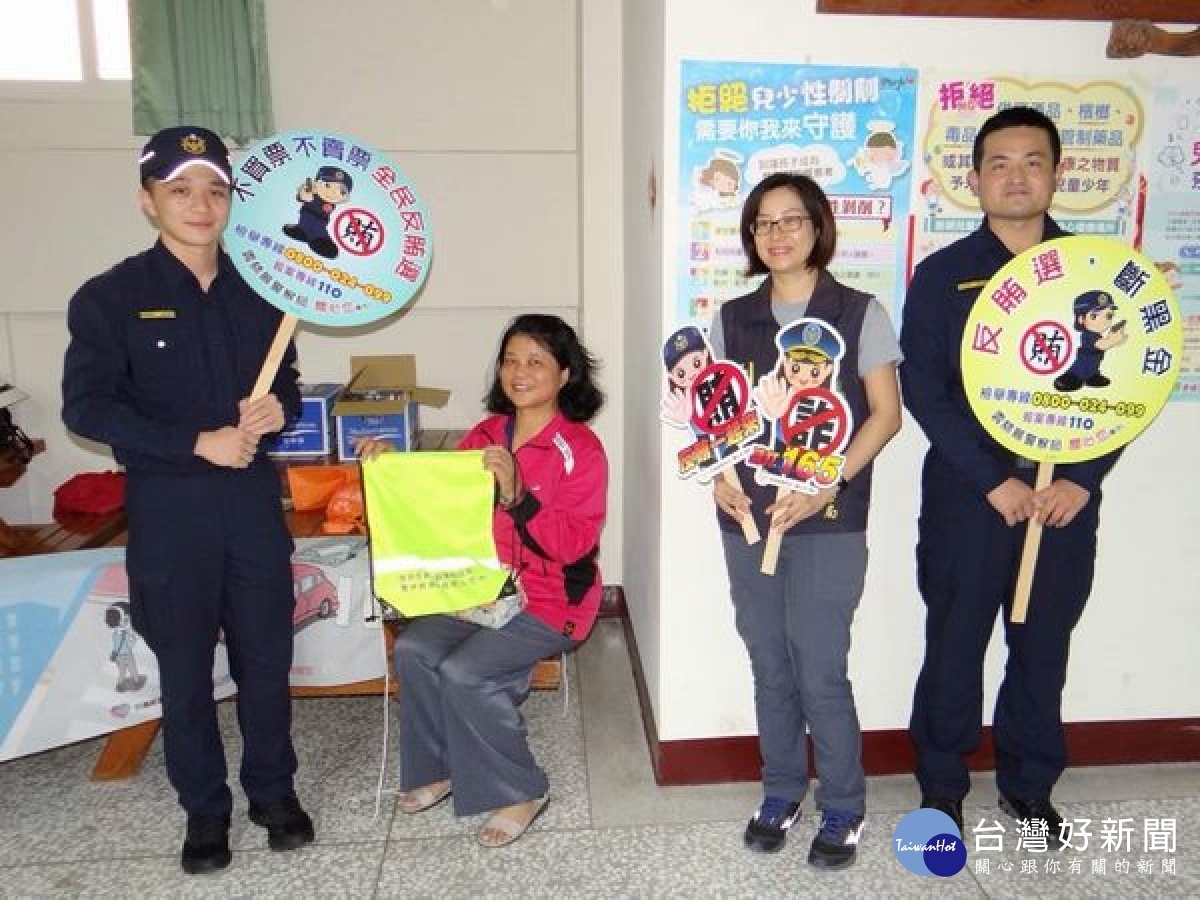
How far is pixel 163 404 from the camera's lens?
198cm

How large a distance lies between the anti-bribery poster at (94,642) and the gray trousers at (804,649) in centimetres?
92

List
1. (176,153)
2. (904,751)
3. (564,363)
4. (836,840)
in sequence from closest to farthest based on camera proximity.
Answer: (176,153)
(836,840)
(564,363)
(904,751)

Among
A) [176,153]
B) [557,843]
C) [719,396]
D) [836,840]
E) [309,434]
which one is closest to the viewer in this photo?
[176,153]

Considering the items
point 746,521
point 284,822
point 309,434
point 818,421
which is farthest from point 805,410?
point 309,434

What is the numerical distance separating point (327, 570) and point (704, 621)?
1.03 metres

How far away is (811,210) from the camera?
1.94 metres

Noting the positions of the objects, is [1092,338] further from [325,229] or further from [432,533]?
[325,229]

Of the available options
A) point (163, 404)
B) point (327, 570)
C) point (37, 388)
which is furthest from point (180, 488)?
point (37, 388)

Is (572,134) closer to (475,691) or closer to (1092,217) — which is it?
(1092,217)

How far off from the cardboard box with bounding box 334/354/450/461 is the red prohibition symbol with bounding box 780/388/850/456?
1488mm

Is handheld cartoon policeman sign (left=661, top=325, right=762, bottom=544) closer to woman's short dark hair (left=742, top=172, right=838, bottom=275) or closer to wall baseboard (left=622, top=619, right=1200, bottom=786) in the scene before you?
woman's short dark hair (left=742, top=172, right=838, bottom=275)

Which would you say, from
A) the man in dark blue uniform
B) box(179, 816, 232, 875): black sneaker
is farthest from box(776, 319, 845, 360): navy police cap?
box(179, 816, 232, 875): black sneaker

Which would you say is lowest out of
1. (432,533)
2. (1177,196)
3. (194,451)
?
(432,533)

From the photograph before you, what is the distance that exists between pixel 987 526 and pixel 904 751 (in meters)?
0.77
